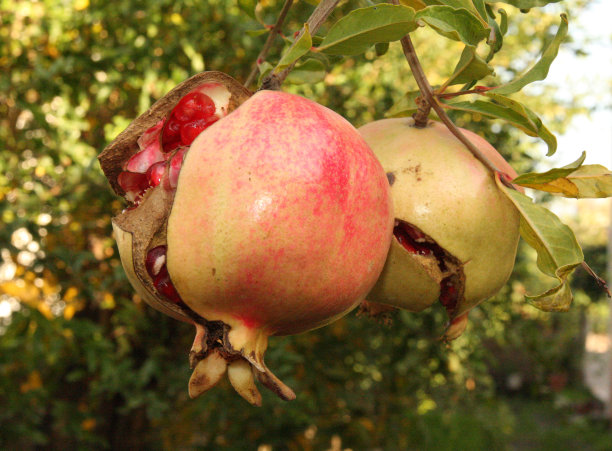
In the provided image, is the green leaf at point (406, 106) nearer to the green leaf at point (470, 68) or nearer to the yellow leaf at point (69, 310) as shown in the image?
the green leaf at point (470, 68)

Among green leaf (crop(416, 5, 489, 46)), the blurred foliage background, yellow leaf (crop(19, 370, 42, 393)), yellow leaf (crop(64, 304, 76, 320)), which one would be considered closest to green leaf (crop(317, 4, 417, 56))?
green leaf (crop(416, 5, 489, 46))

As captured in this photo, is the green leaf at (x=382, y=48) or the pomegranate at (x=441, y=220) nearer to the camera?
the pomegranate at (x=441, y=220)

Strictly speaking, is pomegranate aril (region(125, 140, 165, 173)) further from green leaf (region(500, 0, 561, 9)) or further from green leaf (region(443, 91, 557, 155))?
green leaf (region(500, 0, 561, 9))

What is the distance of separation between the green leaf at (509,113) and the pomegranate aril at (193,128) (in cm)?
27

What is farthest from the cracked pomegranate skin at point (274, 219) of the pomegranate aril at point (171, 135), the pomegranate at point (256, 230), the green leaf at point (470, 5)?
the green leaf at point (470, 5)

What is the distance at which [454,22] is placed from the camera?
624 mm

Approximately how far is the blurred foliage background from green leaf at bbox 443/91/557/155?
1.11 metres

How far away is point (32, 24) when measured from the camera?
2.25 metres

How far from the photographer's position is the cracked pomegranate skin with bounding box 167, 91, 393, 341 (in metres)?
0.52

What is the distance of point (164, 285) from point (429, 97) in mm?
340

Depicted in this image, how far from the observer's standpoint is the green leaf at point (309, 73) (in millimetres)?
822

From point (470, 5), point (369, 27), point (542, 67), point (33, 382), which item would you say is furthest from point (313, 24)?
point (33, 382)

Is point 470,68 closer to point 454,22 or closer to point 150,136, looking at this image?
point 454,22

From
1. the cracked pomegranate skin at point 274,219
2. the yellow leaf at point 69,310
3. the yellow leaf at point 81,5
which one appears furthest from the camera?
the yellow leaf at point 69,310
